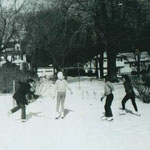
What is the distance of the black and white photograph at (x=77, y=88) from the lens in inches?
396

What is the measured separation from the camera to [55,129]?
11320 mm

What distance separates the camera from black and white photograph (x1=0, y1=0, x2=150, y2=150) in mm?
10070

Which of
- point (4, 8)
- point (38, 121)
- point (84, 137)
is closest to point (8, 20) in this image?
point (4, 8)

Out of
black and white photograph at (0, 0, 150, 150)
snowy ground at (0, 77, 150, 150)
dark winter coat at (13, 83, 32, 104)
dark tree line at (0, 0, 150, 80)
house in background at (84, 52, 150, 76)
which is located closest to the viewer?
snowy ground at (0, 77, 150, 150)

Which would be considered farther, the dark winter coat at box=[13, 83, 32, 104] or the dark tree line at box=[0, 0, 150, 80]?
the dark tree line at box=[0, 0, 150, 80]

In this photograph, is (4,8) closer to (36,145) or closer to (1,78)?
(1,78)

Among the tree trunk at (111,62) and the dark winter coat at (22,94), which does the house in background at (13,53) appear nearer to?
the tree trunk at (111,62)

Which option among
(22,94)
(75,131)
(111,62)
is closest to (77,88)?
(111,62)

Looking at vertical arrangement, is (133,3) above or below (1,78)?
above

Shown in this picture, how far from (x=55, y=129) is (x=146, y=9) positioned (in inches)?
939

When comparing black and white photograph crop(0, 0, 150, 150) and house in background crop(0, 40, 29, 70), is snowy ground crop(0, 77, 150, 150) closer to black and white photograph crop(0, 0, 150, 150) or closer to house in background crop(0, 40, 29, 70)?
black and white photograph crop(0, 0, 150, 150)

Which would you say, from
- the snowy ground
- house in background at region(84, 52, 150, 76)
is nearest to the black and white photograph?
the snowy ground

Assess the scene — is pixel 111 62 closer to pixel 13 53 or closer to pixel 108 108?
pixel 108 108

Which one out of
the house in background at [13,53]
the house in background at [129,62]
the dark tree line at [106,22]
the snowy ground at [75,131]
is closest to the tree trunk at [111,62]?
the dark tree line at [106,22]
